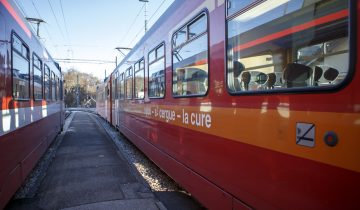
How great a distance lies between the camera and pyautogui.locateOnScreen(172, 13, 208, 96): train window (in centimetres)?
426

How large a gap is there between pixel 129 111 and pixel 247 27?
795 centimetres

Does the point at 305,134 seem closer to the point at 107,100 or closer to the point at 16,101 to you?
the point at 16,101

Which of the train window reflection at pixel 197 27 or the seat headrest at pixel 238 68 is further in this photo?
the train window reflection at pixel 197 27

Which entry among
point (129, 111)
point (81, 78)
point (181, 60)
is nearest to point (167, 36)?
point (181, 60)

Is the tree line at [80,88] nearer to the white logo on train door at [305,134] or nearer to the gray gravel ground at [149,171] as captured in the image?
the gray gravel ground at [149,171]

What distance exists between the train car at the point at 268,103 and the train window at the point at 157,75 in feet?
3.11

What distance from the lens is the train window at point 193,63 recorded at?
14.0 feet

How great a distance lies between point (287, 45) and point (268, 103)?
0.48 m

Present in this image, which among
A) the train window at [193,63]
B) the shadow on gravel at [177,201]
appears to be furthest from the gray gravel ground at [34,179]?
the train window at [193,63]

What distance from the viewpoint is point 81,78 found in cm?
9169

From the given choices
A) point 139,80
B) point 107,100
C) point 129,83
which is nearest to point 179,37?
point 139,80

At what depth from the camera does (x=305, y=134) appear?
2430mm

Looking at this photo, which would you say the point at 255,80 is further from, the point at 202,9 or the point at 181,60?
the point at 181,60

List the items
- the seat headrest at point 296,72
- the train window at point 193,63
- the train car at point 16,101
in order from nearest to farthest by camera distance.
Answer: the seat headrest at point 296,72 < the train window at point 193,63 < the train car at point 16,101
